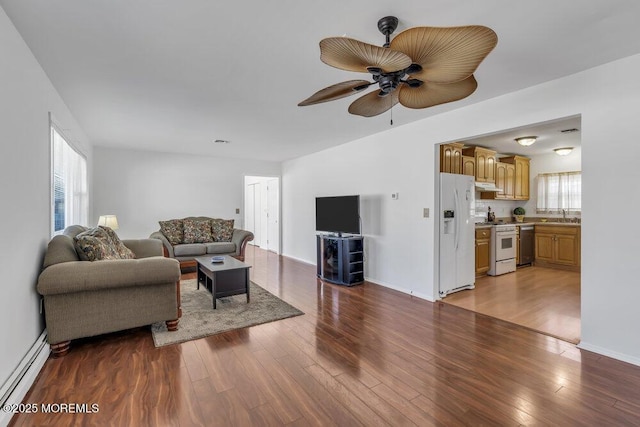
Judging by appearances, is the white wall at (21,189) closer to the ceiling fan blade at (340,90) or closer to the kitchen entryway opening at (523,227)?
the ceiling fan blade at (340,90)

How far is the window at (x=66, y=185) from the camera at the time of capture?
3193mm

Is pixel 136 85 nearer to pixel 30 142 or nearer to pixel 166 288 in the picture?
pixel 30 142

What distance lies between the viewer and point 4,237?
1808 mm

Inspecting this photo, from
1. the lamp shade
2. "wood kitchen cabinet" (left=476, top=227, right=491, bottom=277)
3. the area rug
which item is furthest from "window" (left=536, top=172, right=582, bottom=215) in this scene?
the lamp shade

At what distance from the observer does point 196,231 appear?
232 inches

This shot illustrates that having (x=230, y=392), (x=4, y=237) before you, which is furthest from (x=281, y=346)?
(x=4, y=237)

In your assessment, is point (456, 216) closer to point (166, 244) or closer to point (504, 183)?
point (504, 183)

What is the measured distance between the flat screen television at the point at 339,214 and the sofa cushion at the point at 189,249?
212cm

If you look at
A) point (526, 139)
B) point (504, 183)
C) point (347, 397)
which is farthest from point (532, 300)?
point (347, 397)

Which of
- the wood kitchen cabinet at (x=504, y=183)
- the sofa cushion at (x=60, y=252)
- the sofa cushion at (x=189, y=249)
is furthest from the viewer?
the wood kitchen cabinet at (x=504, y=183)

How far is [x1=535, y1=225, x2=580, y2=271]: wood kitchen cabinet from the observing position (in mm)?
5422

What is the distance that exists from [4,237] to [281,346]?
1.99 m

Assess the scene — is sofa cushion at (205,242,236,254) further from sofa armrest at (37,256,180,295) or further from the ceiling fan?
the ceiling fan

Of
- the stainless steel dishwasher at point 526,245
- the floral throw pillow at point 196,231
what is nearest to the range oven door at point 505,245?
the stainless steel dishwasher at point 526,245
